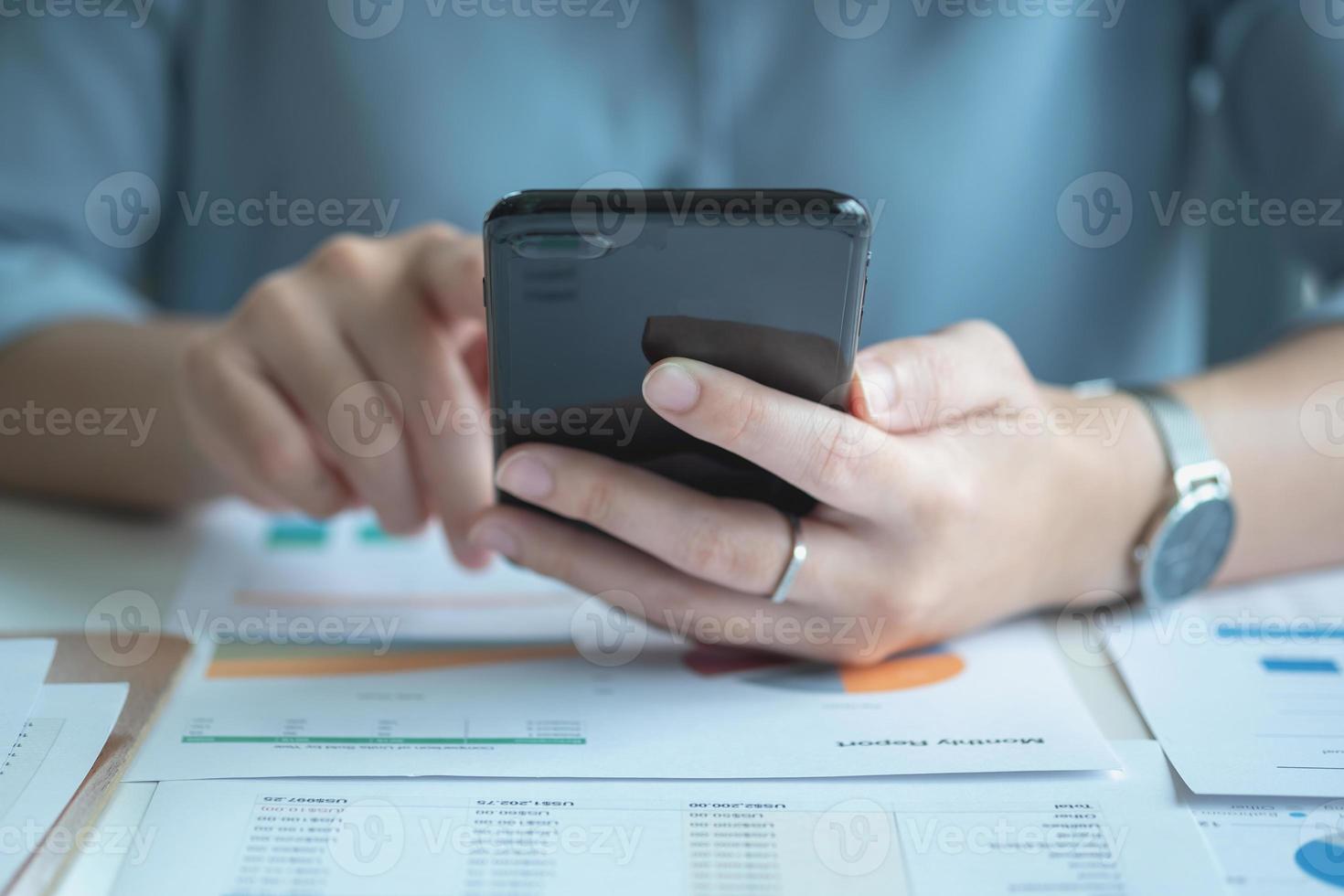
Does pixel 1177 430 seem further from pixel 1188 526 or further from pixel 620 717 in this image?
A: pixel 620 717

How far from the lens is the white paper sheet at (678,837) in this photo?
1.27 ft

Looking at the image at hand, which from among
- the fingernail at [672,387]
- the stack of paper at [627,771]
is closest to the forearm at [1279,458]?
the stack of paper at [627,771]

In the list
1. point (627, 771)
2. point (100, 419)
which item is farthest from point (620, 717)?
point (100, 419)


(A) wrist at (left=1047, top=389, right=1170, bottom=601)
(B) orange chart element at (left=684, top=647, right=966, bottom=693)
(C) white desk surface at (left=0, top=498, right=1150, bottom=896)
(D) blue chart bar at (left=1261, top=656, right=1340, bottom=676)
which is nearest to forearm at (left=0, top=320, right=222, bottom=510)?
(C) white desk surface at (left=0, top=498, right=1150, bottom=896)

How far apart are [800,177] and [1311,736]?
594 mm

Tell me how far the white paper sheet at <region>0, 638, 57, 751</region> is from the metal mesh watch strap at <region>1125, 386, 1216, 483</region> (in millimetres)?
642

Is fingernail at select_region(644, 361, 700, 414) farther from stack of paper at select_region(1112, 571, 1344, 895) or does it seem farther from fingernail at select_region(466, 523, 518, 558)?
stack of paper at select_region(1112, 571, 1344, 895)

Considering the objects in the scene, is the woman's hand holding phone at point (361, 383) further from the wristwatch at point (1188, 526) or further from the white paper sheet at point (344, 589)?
the wristwatch at point (1188, 526)

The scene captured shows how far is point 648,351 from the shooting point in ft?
1.49

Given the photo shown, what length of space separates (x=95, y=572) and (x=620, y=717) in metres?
0.39

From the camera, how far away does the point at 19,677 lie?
50 cm

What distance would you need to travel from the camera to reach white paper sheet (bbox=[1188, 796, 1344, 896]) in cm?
39

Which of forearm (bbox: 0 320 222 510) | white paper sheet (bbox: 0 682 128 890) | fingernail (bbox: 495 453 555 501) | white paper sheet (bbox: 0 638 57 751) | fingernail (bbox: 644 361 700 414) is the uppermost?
forearm (bbox: 0 320 222 510)

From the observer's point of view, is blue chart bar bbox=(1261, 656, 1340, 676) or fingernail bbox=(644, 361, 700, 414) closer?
fingernail bbox=(644, 361, 700, 414)
